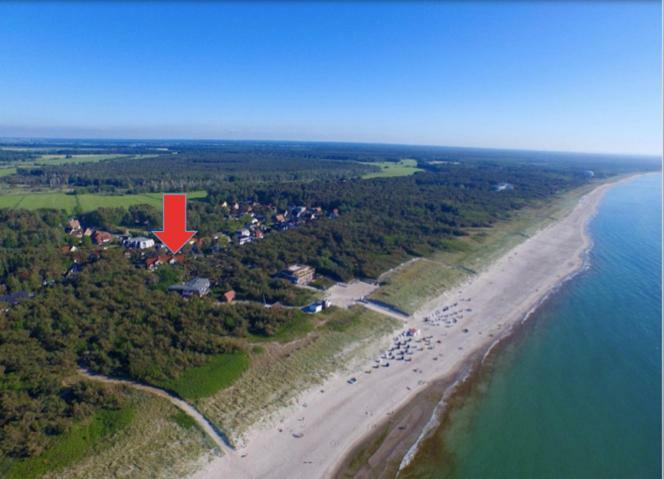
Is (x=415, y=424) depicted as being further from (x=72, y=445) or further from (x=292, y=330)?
(x=72, y=445)

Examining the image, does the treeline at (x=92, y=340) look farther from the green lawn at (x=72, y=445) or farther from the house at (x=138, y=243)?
the house at (x=138, y=243)

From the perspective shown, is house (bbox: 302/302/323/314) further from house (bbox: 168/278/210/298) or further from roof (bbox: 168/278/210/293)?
roof (bbox: 168/278/210/293)

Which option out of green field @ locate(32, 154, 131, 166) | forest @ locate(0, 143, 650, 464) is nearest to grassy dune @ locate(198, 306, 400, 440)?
forest @ locate(0, 143, 650, 464)

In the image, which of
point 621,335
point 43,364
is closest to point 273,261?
point 43,364

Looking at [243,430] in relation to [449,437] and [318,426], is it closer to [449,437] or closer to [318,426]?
[318,426]

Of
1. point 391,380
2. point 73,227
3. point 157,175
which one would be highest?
point 157,175

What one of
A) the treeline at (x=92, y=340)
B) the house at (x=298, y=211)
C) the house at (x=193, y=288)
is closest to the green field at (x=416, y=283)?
the treeline at (x=92, y=340)

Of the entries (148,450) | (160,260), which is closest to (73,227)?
(160,260)
